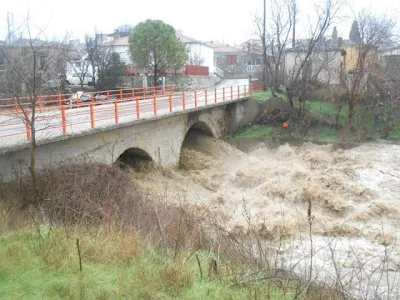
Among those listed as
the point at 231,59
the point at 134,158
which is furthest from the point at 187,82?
the point at 231,59

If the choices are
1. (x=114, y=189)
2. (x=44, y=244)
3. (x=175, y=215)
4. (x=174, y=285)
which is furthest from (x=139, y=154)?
(x=174, y=285)

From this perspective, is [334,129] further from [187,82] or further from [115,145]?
[187,82]

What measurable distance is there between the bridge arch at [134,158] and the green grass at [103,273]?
1154 centimetres

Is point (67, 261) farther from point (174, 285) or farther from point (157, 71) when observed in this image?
point (157, 71)

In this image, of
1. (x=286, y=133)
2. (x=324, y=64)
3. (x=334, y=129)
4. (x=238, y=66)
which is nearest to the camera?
(x=334, y=129)

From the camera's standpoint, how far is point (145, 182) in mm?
17672

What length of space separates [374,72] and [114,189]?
74.7 feet

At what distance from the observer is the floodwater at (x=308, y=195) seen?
11062 millimetres

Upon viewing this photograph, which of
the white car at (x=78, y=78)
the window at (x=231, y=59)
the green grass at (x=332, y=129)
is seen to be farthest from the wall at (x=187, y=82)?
the window at (x=231, y=59)

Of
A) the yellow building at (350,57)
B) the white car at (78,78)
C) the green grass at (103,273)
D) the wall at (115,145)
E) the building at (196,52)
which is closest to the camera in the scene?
the green grass at (103,273)

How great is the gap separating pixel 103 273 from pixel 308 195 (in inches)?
452

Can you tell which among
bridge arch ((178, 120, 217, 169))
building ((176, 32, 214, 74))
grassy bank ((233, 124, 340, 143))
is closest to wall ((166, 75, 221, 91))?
building ((176, 32, 214, 74))

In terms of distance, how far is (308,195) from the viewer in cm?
1639

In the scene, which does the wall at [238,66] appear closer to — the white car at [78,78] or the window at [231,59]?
the window at [231,59]
